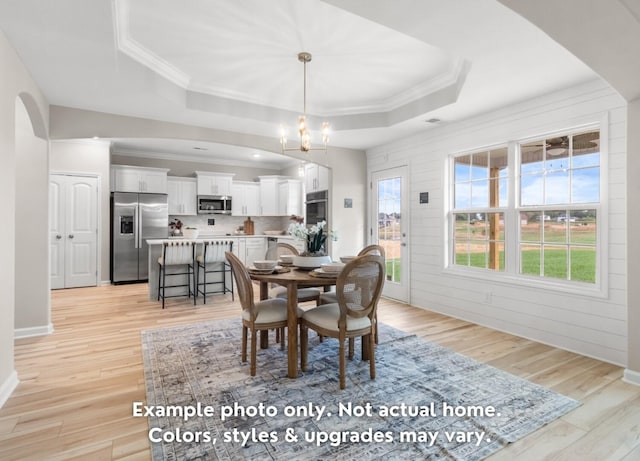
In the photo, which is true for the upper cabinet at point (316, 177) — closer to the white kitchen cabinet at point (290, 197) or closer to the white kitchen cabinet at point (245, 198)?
the white kitchen cabinet at point (290, 197)

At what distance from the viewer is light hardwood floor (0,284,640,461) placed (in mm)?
1794

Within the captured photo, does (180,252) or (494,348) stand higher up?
(180,252)

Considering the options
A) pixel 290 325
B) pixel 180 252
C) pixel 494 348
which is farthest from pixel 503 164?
pixel 180 252

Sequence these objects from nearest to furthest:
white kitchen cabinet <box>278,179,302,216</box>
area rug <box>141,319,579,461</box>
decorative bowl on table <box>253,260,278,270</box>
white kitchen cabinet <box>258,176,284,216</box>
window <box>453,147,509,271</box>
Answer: area rug <box>141,319,579,461</box>
decorative bowl on table <box>253,260,278,270</box>
window <box>453,147,509,271</box>
white kitchen cabinet <box>278,179,302,216</box>
white kitchen cabinet <box>258,176,284,216</box>

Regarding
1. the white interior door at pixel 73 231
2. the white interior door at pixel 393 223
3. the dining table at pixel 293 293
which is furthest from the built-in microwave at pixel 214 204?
the dining table at pixel 293 293

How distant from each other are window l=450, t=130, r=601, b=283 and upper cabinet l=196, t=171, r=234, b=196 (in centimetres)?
516

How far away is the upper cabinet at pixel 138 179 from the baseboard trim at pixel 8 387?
4.77m

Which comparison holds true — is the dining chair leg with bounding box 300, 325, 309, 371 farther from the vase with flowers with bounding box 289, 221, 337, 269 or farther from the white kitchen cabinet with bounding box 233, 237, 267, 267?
the white kitchen cabinet with bounding box 233, 237, 267, 267

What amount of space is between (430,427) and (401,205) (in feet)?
11.5

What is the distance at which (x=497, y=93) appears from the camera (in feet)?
10.8

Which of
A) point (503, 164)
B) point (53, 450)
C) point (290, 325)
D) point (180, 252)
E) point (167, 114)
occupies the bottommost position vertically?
point (53, 450)

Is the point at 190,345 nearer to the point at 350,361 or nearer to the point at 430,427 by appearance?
the point at 350,361

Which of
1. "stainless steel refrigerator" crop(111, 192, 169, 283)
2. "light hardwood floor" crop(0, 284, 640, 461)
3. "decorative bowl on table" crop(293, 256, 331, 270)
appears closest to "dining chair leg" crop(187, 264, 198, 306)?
"light hardwood floor" crop(0, 284, 640, 461)

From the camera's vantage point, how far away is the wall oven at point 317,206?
221 inches
